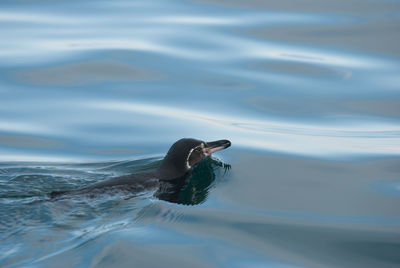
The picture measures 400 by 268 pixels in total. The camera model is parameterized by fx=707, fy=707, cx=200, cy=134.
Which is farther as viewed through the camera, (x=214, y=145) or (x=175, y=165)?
(x=214, y=145)

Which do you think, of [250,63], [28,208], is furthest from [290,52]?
[28,208]

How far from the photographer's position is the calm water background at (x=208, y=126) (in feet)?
23.9

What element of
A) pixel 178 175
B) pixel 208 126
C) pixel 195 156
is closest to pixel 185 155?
pixel 195 156

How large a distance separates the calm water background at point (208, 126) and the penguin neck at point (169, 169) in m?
0.44

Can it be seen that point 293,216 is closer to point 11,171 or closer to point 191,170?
point 191,170

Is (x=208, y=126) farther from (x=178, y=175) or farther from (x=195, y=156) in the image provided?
(x=178, y=175)

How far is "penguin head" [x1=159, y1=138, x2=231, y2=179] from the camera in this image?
31.9 feet

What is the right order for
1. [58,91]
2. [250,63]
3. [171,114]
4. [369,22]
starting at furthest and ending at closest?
[369,22] < [250,63] < [58,91] < [171,114]

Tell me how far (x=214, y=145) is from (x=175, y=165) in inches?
24.6

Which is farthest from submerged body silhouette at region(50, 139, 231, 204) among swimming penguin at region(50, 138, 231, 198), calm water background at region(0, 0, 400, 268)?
calm water background at region(0, 0, 400, 268)

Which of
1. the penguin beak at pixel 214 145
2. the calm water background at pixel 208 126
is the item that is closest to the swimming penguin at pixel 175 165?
the penguin beak at pixel 214 145

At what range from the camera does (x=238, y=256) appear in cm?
698

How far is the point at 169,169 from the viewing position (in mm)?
9727

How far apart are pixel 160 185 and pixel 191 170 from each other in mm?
860
